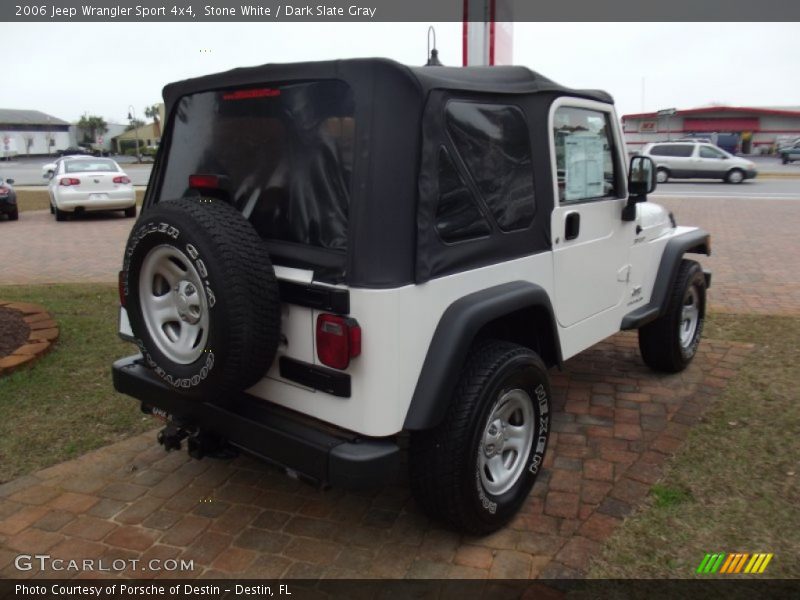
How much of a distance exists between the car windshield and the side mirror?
13.9 m

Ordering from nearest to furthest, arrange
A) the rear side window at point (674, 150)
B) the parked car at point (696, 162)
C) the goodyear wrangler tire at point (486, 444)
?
the goodyear wrangler tire at point (486, 444)
the parked car at point (696, 162)
the rear side window at point (674, 150)

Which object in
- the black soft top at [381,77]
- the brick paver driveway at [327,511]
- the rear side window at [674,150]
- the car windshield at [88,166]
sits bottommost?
the brick paver driveway at [327,511]

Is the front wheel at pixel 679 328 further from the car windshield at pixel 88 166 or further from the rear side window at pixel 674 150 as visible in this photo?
the rear side window at pixel 674 150

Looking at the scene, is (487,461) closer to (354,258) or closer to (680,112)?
(354,258)

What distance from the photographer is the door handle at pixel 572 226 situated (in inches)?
139

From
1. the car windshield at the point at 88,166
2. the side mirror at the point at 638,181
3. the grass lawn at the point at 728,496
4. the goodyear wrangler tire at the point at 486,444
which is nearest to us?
the goodyear wrangler tire at the point at 486,444

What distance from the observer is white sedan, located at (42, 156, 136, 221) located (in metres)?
14.6

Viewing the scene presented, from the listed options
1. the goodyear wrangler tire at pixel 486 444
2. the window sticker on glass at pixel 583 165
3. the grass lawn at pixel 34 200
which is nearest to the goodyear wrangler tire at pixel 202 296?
the goodyear wrangler tire at pixel 486 444

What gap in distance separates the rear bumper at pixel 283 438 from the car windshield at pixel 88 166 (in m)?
13.7

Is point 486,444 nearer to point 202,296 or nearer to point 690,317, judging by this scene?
point 202,296

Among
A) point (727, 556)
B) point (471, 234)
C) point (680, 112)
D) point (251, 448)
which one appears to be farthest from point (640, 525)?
point (680, 112)

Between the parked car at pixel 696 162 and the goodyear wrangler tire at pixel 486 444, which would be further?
the parked car at pixel 696 162

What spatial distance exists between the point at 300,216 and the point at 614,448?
2.32m
